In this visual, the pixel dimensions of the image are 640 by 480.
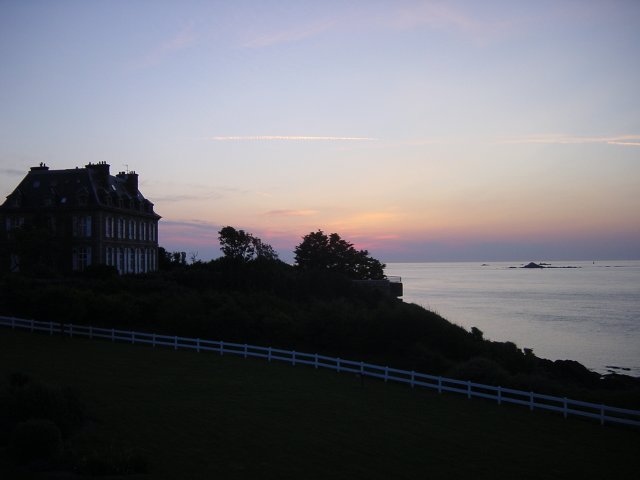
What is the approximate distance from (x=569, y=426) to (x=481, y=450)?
5272 mm

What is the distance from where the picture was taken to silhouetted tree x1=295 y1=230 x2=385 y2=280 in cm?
9269

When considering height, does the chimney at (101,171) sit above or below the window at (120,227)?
above

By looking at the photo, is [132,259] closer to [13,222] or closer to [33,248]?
[33,248]

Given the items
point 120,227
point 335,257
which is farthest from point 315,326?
point 335,257

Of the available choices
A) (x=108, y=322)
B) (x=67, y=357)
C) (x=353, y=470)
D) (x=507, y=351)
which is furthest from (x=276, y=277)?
(x=353, y=470)

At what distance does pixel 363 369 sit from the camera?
29125 mm

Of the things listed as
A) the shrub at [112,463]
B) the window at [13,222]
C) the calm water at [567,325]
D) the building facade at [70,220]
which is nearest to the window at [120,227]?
the building facade at [70,220]

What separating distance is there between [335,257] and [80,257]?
1637 inches

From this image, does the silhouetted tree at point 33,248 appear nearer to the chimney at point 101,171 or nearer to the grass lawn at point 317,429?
the chimney at point 101,171

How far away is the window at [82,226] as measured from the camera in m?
62.2

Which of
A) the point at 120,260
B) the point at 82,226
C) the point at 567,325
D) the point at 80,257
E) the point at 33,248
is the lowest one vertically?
the point at 567,325

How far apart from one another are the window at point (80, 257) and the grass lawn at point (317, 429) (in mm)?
35290

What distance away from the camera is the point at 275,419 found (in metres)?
19.0

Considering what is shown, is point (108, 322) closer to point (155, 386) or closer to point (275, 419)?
point (155, 386)
